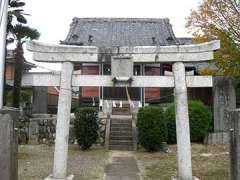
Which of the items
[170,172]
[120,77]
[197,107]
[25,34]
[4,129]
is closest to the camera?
[4,129]

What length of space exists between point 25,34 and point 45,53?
6137mm

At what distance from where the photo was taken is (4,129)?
25.3ft

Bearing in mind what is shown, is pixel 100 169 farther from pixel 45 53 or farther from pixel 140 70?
pixel 140 70

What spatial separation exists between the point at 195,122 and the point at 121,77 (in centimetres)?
810

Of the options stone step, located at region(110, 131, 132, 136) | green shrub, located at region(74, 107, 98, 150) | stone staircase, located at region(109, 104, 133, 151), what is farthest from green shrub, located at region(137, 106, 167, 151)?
green shrub, located at region(74, 107, 98, 150)

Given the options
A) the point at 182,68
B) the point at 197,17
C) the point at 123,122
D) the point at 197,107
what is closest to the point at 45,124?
the point at 123,122

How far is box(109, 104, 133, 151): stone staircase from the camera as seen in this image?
1678 centimetres

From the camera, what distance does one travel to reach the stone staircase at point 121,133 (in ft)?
55.1

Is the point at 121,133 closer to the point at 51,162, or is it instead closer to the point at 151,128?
the point at 151,128

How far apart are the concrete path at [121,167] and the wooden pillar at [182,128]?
1.51m

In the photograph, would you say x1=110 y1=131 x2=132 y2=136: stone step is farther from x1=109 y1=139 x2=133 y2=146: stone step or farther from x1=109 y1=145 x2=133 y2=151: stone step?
x1=109 y1=145 x2=133 y2=151: stone step

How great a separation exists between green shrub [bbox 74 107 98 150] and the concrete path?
112cm

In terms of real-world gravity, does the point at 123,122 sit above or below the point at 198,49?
below

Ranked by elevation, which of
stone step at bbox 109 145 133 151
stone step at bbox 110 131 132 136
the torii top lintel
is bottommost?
stone step at bbox 109 145 133 151
